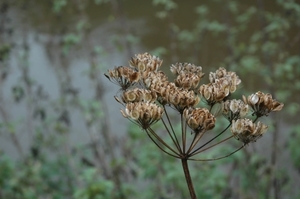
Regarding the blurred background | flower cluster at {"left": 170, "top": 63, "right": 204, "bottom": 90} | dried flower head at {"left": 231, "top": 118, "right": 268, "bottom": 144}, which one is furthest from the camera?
the blurred background

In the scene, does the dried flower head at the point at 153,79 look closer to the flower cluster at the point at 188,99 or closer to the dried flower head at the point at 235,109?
the flower cluster at the point at 188,99

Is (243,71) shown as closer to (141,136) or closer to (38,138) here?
(141,136)

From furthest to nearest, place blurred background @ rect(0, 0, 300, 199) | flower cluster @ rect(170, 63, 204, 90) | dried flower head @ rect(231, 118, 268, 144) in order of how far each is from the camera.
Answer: blurred background @ rect(0, 0, 300, 199), flower cluster @ rect(170, 63, 204, 90), dried flower head @ rect(231, 118, 268, 144)

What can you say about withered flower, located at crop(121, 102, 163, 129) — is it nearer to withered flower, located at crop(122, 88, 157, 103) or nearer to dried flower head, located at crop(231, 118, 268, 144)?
withered flower, located at crop(122, 88, 157, 103)

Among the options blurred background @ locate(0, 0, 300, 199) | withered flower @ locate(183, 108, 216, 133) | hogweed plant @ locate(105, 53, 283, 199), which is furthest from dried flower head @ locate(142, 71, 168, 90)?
blurred background @ locate(0, 0, 300, 199)

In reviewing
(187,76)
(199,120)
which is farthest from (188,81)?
(199,120)

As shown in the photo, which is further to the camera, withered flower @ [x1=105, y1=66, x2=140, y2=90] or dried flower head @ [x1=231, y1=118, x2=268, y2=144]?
withered flower @ [x1=105, y1=66, x2=140, y2=90]

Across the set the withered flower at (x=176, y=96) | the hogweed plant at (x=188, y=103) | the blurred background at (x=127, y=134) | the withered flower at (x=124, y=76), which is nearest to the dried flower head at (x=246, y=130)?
the hogweed plant at (x=188, y=103)
